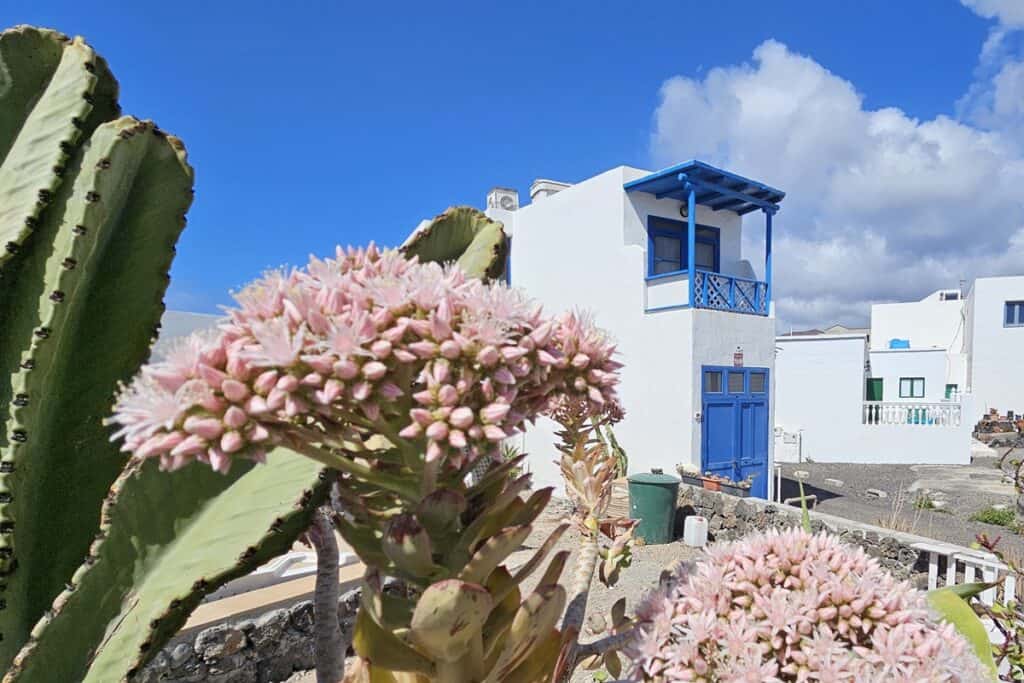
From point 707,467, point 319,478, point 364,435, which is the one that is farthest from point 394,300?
point 707,467

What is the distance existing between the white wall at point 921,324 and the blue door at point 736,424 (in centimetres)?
2314

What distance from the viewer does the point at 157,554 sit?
100 cm

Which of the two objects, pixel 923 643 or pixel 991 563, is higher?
pixel 923 643

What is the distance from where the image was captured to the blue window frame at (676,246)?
10430 millimetres

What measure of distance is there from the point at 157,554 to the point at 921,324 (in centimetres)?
3675

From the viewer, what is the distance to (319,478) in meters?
0.86

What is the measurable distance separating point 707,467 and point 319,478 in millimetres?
9154

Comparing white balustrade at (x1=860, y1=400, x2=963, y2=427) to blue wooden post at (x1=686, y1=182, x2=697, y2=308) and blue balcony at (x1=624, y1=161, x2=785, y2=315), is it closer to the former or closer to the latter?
blue balcony at (x1=624, y1=161, x2=785, y2=315)

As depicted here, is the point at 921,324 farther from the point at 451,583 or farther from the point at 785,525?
the point at 451,583

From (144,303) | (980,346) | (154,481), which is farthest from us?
(980,346)

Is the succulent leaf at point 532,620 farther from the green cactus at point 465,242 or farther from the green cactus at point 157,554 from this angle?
the green cactus at point 465,242

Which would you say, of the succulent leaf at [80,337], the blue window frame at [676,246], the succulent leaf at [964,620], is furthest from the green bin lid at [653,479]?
the succulent leaf at [80,337]

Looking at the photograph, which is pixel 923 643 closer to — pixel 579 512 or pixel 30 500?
pixel 579 512

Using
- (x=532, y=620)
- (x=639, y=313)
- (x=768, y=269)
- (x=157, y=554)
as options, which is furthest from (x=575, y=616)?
(x=768, y=269)
